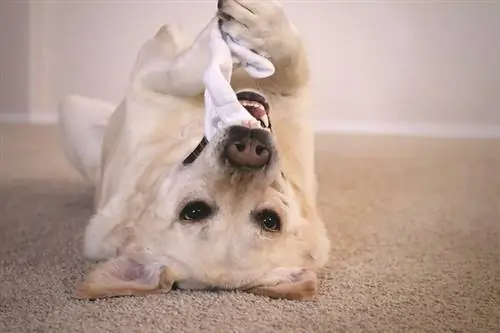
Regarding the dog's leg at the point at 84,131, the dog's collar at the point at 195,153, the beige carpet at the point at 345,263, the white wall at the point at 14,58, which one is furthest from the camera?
the white wall at the point at 14,58

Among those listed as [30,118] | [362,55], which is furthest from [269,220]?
[30,118]

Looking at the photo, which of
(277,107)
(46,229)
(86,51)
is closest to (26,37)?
(86,51)

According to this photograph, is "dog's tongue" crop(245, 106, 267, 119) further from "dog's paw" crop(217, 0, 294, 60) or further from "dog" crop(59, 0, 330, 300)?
"dog's paw" crop(217, 0, 294, 60)

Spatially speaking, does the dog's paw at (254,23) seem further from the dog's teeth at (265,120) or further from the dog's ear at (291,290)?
the dog's ear at (291,290)

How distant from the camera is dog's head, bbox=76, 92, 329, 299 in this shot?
1341 mm

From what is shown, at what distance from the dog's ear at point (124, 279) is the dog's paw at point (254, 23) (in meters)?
0.48

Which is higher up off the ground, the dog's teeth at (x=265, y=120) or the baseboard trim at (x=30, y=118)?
the dog's teeth at (x=265, y=120)

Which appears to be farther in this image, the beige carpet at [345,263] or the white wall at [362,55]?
the white wall at [362,55]

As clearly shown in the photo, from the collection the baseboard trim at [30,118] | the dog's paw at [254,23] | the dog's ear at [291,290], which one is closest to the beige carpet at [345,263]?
the dog's ear at [291,290]

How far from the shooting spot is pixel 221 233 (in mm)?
1353

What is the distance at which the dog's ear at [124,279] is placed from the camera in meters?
1.35

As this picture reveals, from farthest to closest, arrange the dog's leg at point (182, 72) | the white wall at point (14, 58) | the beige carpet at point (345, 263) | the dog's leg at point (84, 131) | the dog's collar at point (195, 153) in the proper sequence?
the white wall at point (14, 58)
the dog's leg at point (84, 131)
the dog's leg at point (182, 72)
the dog's collar at point (195, 153)
the beige carpet at point (345, 263)

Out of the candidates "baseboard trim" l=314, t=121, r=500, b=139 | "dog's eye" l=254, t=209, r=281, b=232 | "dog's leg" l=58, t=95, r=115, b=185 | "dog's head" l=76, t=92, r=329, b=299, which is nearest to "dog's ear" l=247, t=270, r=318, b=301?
"dog's head" l=76, t=92, r=329, b=299

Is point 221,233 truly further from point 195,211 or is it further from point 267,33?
point 267,33
